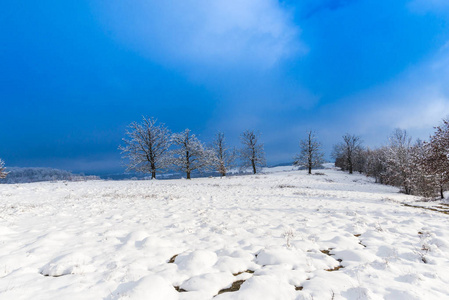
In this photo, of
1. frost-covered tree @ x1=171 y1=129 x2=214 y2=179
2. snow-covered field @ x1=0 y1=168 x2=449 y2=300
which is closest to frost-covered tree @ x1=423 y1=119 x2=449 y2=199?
snow-covered field @ x1=0 y1=168 x2=449 y2=300

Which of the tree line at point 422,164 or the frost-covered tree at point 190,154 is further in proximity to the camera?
the frost-covered tree at point 190,154

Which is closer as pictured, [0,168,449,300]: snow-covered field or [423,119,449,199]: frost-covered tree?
[0,168,449,300]: snow-covered field

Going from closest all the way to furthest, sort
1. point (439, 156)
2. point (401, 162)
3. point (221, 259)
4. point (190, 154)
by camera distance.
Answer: point (221, 259) < point (439, 156) < point (401, 162) < point (190, 154)

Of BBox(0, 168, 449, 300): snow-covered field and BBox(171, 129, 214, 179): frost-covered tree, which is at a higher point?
BBox(171, 129, 214, 179): frost-covered tree

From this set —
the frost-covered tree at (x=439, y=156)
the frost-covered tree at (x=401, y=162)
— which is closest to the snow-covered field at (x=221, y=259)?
the frost-covered tree at (x=439, y=156)

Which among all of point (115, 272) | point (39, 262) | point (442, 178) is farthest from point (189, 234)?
point (442, 178)

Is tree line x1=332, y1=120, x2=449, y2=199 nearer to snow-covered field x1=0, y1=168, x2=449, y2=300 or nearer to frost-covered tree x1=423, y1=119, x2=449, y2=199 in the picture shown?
frost-covered tree x1=423, y1=119, x2=449, y2=199

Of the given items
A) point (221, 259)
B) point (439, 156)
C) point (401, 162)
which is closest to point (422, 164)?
point (439, 156)

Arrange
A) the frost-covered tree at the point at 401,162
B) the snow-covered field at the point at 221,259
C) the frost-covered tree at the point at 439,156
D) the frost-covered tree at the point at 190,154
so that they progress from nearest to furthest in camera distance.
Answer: the snow-covered field at the point at 221,259, the frost-covered tree at the point at 439,156, the frost-covered tree at the point at 401,162, the frost-covered tree at the point at 190,154

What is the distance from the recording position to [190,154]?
33.8 m

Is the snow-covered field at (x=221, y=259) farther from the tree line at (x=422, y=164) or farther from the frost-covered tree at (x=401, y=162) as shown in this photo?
the frost-covered tree at (x=401, y=162)

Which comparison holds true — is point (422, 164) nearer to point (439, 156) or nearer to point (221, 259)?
point (439, 156)

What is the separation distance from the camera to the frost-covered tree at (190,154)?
3309 cm

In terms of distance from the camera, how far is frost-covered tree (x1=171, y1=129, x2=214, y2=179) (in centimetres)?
3309
